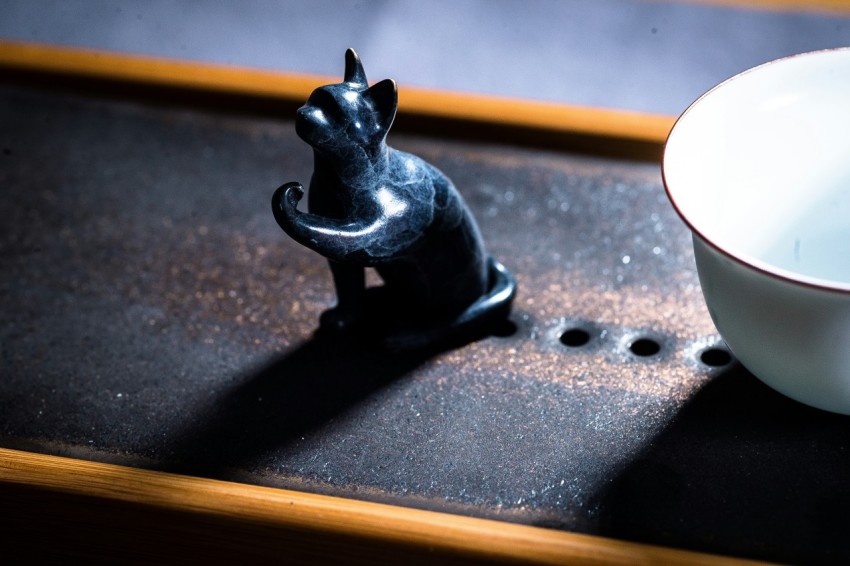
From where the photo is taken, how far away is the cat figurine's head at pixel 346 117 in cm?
48

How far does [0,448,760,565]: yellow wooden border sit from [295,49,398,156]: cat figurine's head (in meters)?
0.16

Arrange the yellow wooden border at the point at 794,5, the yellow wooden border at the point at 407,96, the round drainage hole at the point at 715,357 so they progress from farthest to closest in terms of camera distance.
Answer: the yellow wooden border at the point at 794,5, the yellow wooden border at the point at 407,96, the round drainage hole at the point at 715,357

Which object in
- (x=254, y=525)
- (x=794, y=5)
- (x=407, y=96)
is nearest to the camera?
(x=254, y=525)

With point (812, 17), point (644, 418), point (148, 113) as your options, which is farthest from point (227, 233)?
point (812, 17)

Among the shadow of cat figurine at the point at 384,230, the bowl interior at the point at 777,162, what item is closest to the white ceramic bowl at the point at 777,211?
the bowl interior at the point at 777,162

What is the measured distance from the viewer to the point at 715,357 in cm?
55

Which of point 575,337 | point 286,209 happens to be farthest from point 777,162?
point 286,209

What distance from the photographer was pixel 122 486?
1.59 feet

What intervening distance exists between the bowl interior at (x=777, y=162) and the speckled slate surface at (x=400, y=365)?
2.4 inches

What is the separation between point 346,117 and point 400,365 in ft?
0.46

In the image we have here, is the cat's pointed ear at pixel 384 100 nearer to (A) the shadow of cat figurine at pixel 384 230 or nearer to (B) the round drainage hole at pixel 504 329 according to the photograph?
(A) the shadow of cat figurine at pixel 384 230

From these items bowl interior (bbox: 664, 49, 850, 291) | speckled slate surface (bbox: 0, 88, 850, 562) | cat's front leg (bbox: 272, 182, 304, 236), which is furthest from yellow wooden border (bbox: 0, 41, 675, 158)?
cat's front leg (bbox: 272, 182, 304, 236)

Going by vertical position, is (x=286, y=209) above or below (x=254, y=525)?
above

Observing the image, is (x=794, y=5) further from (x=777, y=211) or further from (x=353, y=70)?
(x=353, y=70)
